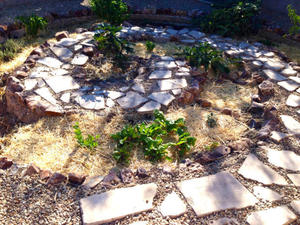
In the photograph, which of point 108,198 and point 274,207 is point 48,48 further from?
point 274,207

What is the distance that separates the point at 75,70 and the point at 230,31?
3313 mm

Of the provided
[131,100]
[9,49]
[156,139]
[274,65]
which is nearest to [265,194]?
[156,139]

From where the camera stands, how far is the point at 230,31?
586cm

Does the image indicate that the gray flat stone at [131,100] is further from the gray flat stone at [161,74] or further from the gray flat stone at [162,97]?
the gray flat stone at [161,74]

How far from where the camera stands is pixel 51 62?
14.2ft

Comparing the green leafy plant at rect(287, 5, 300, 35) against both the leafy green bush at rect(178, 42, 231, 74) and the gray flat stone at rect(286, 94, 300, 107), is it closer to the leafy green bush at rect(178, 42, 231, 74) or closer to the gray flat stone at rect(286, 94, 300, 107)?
the leafy green bush at rect(178, 42, 231, 74)

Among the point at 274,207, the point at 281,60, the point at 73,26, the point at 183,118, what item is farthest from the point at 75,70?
the point at 281,60

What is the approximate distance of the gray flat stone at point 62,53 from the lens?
4.45 meters

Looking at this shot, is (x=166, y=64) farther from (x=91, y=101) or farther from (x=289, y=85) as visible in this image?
(x=289, y=85)

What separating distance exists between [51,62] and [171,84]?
71.9 inches

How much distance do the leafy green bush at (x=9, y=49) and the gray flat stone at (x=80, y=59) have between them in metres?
1.27

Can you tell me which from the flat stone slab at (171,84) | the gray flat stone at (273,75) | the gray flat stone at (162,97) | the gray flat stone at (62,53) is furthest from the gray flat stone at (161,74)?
the gray flat stone at (273,75)

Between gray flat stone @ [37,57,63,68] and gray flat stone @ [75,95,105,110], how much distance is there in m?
0.89

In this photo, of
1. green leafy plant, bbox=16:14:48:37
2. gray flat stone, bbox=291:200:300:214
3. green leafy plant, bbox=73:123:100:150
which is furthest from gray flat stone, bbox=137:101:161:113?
green leafy plant, bbox=16:14:48:37
